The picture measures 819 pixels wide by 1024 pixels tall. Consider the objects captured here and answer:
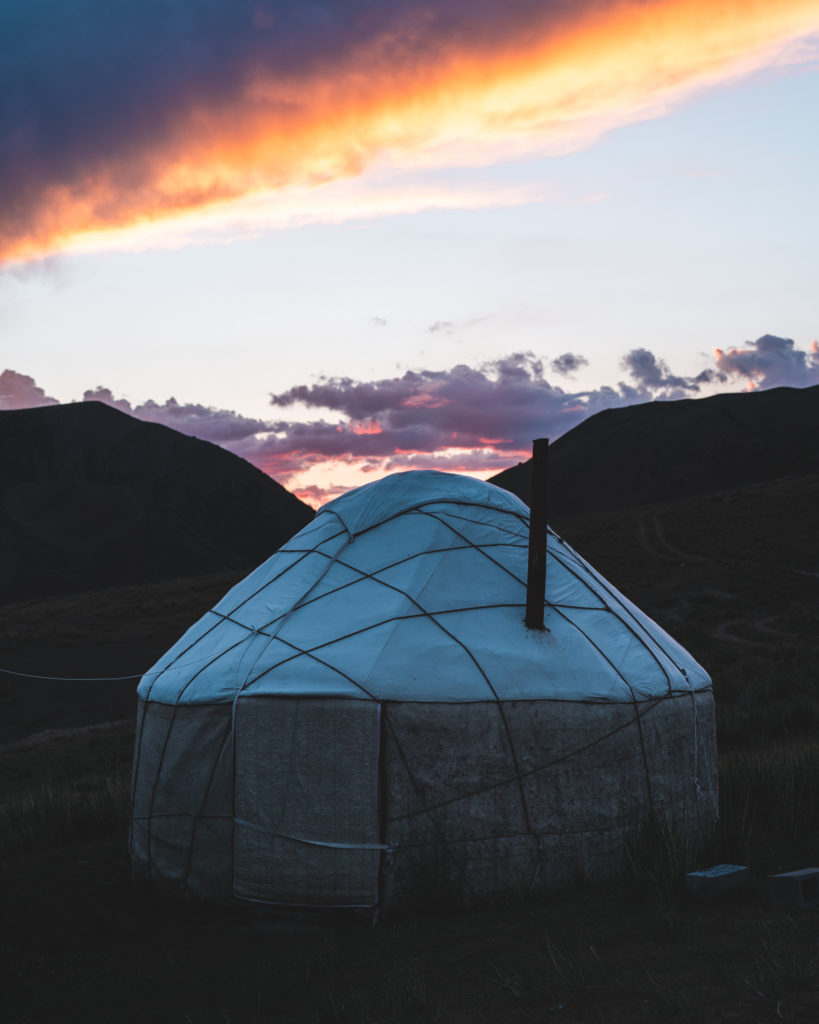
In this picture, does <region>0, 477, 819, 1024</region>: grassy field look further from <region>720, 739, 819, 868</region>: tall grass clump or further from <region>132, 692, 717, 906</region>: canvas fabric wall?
<region>132, 692, 717, 906</region>: canvas fabric wall

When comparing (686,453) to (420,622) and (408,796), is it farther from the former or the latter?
(408,796)

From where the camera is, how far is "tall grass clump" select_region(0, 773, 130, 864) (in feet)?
31.8

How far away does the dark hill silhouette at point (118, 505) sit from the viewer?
82500mm

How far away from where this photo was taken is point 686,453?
106375 mm

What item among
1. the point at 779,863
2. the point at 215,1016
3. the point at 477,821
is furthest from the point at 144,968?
the point at 779,863

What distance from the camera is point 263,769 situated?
23.0ft

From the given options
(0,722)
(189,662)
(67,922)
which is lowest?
(0,722)

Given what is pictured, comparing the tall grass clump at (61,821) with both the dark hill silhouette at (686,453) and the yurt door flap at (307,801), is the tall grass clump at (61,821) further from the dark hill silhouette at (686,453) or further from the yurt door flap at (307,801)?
the dark hill silhouette at (686,453)

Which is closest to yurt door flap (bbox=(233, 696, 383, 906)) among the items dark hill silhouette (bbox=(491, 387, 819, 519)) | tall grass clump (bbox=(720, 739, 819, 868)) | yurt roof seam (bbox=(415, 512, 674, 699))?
yurt roof seam (bbox=(415, 512, 674, 699))

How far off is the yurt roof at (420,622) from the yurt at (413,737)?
0.07ft

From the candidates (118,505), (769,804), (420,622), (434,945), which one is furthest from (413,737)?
(118,505)

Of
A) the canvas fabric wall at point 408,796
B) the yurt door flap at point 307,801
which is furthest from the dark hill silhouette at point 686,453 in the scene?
the yurt door flap at point 307,801

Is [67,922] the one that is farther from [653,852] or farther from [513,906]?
[653,852]

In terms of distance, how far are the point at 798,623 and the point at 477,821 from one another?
2102cm
